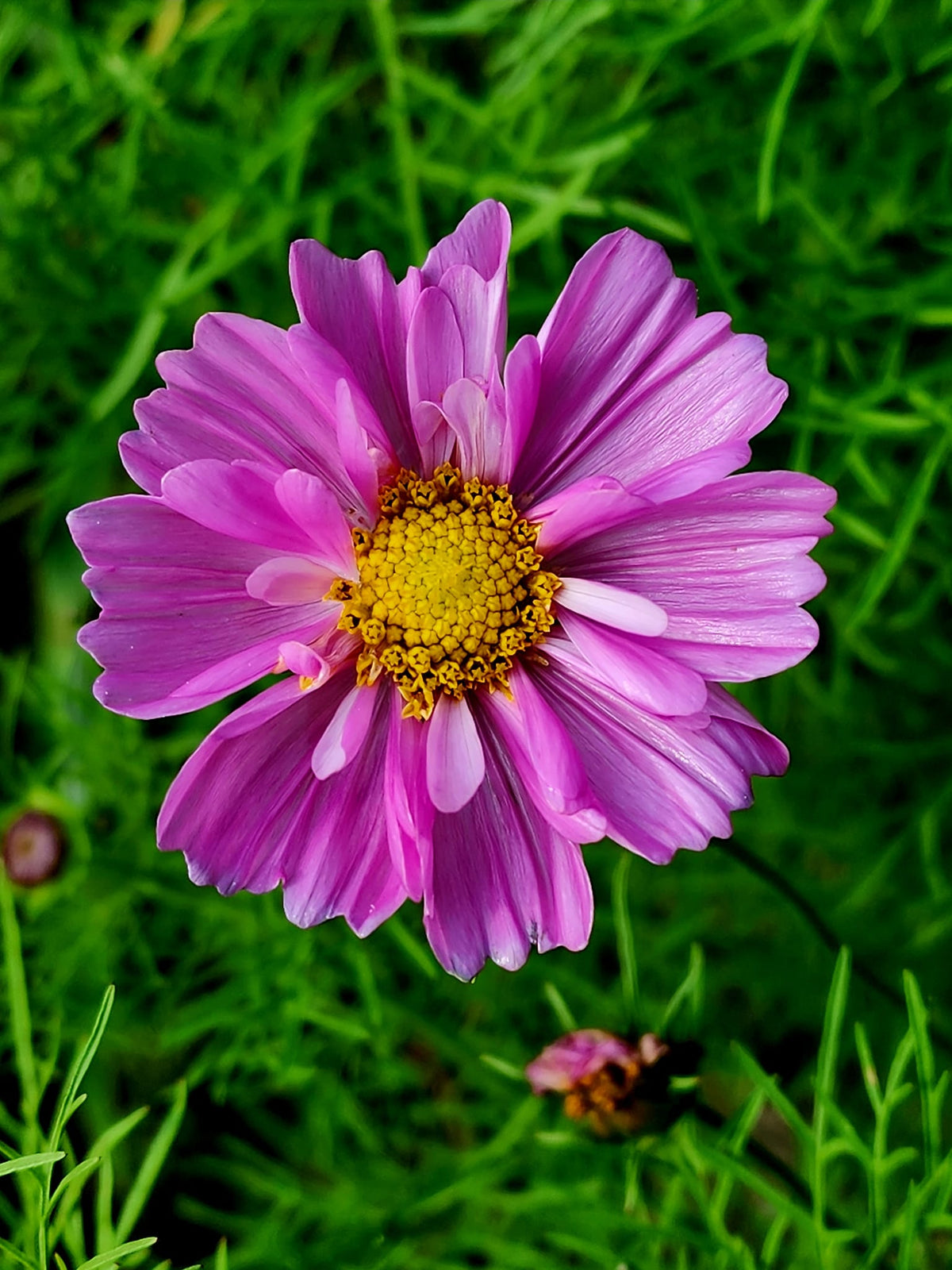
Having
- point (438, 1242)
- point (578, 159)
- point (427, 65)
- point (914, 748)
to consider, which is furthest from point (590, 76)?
point (438, 1242)

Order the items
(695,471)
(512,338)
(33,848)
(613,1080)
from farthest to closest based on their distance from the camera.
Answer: (512,338), (33,848), (613,1080), (695,471)

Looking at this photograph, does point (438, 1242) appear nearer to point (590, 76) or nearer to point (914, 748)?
point (914, 748)

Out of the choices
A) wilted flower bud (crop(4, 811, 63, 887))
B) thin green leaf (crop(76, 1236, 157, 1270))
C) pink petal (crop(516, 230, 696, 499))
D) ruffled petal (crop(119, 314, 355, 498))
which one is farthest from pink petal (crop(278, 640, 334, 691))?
wilted flower bud (crop(4, 811, 63, 887))

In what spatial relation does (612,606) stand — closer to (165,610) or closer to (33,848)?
(165,610)

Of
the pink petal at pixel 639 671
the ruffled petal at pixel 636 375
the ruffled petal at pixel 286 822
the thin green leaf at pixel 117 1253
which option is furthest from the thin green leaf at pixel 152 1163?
the ruffled petal at pixel 636 375

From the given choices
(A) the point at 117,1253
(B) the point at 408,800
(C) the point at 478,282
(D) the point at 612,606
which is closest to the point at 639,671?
(D) the point at 612,606

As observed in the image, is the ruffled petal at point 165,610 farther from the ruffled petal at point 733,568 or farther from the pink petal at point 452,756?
the ruffled petal at point 733,568

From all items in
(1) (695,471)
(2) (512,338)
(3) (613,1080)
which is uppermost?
(2) (512,338)
